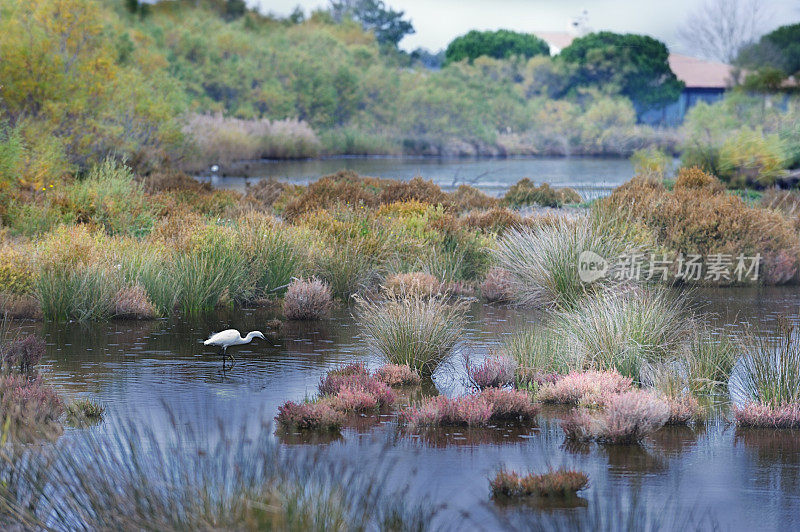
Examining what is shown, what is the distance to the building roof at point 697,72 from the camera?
9894 cm

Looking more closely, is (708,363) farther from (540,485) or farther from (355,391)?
(540,485)

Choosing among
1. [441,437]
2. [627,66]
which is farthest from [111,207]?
[627,66]

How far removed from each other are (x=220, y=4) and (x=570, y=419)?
349 feet

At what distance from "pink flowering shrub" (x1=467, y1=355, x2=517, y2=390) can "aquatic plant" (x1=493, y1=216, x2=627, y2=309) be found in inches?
154

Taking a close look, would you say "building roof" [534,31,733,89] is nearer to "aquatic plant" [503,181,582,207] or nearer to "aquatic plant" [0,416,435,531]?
"aquatic plant" [503,181,582,207]

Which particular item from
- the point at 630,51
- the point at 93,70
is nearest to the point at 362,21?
the point at 630,51

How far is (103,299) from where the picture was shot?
42.4 feet

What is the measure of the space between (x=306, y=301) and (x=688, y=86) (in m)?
92.4

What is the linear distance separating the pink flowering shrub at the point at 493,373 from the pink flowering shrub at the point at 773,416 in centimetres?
215

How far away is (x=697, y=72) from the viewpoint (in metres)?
104

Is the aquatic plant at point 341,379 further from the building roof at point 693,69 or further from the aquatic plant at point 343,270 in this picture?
the building roof at point 693,69

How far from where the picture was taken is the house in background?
96.6 meters

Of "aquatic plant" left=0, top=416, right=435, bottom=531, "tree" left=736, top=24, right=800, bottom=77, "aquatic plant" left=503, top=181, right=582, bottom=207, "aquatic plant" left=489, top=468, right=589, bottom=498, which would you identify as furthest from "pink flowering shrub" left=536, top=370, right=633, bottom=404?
"tree" left=736, top=24, right=800, bottom=77

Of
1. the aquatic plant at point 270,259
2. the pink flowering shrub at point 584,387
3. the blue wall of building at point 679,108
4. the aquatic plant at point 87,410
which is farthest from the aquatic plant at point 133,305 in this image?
the blue wall of building at point 679,108
